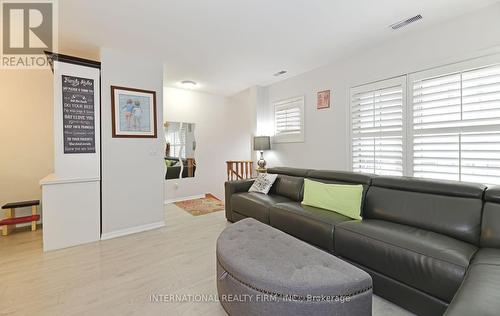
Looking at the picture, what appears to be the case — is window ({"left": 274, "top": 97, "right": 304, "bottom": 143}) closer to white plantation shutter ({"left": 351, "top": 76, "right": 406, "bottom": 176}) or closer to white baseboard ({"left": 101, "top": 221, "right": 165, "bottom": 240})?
white plantation shutter ({"left": 351, "top": 76, "right": 406, "bottom": 176})

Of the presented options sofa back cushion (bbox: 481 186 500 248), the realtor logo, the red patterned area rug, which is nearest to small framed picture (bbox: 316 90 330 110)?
sofa back cushion (bbox: 481 186 500 248)

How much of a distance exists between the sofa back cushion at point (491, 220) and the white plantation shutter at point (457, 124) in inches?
25.3

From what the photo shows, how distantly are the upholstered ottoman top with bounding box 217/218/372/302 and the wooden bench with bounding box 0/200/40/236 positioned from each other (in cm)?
326

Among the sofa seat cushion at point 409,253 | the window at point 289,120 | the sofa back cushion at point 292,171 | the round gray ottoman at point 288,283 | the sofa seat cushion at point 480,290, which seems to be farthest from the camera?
the window at point 289,120

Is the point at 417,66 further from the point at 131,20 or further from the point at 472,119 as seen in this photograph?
the point at 131,20

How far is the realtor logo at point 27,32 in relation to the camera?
2.17m

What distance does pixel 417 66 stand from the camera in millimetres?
2689

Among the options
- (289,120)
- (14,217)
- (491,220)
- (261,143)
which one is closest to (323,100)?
(289,120)

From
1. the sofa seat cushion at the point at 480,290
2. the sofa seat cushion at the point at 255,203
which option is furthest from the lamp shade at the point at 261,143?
the sofa seat cushion at the point at 480,290

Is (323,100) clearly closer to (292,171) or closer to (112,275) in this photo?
(292,171)

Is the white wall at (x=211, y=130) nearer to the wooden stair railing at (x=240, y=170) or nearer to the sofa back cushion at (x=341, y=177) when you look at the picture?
the wooden stair railing at (x=240, y=170)

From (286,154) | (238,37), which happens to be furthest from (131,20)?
(286,154)

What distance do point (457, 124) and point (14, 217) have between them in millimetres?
5799

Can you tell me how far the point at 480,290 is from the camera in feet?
3.43
